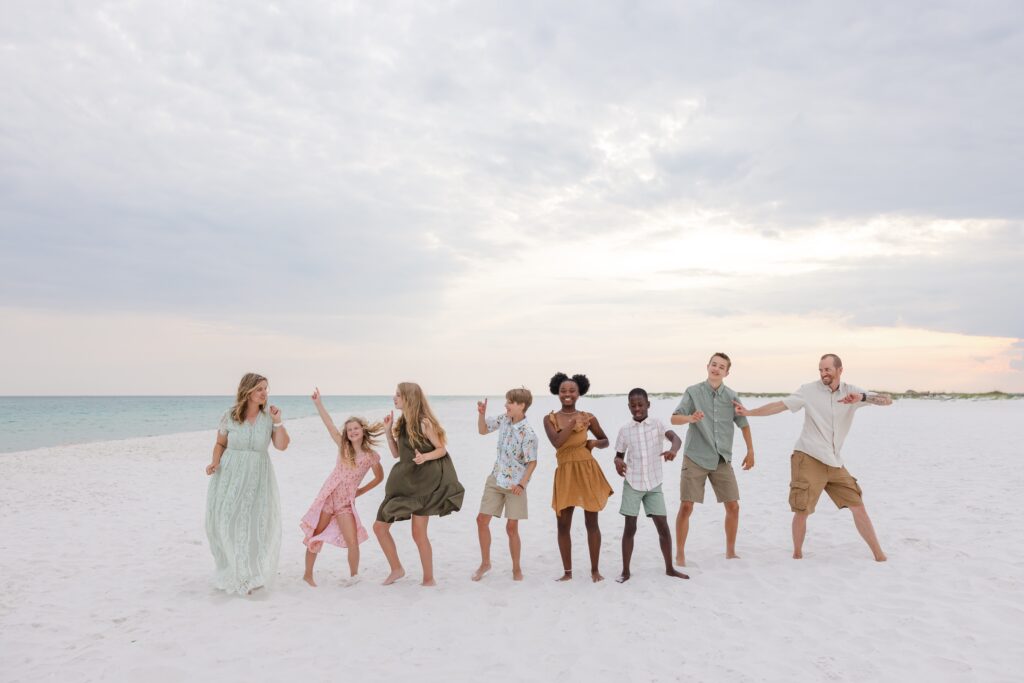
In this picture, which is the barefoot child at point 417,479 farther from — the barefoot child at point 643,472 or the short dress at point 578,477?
the barefoot child at point 643,472

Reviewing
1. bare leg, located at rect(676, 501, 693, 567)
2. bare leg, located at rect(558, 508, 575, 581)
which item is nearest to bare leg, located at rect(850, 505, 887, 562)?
bare leg, located at rect(676, 501, 693, 567)

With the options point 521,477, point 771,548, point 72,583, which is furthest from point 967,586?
point 72,583

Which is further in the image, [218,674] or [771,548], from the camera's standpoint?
[771,548]

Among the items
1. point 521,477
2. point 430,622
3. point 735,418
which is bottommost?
point 430,622

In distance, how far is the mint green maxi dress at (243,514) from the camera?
6156 millimetres

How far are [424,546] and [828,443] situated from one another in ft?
13.8

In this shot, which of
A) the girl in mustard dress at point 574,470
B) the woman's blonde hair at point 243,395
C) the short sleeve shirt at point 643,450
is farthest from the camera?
the short sleeve shirt at point 643,450

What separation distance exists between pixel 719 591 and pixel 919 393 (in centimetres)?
4487

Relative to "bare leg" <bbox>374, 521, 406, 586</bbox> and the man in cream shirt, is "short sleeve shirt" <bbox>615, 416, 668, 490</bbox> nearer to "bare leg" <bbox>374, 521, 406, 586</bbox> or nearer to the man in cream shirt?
the man in cream shirt

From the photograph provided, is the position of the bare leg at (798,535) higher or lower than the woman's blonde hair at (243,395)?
lower

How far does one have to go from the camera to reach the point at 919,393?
142 ft

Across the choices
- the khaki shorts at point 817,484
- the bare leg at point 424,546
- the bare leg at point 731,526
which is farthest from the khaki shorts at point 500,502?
the khaki shorts at point 817,484

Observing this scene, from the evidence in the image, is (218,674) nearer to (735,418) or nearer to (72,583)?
(72,583)

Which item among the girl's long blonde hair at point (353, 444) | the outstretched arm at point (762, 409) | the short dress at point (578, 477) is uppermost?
the outstretched arm at point (762, 409)
